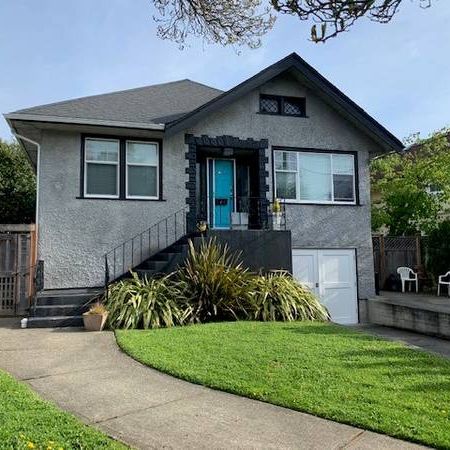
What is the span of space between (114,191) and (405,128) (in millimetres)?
19498

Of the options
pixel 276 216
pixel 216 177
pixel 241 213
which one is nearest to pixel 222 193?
pixel 216 177

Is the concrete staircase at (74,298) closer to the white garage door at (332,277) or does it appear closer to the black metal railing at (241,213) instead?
the black metal railing at (241,213)

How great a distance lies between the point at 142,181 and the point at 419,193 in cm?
1412

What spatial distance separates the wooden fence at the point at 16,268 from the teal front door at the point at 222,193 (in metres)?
5.03

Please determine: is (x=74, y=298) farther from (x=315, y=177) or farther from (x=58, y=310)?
(x=315, y=177)

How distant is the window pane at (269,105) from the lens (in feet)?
45.3

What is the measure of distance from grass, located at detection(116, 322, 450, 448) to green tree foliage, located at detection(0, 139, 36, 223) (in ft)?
45.5

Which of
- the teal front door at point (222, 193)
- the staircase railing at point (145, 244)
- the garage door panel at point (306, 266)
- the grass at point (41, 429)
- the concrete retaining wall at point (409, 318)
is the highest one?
the teal front door at point (222, 193)

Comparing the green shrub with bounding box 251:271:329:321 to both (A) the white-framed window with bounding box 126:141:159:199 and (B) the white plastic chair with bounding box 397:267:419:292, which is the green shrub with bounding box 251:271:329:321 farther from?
(B) the white plastic chair with bounding box 397:267:419:292

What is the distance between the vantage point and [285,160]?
1371cm

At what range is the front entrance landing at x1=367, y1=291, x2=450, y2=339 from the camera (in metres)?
10.9

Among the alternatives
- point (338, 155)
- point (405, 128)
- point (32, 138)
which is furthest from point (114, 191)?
point (405, 128)

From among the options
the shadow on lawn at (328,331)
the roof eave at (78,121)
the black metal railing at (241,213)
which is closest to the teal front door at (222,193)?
the black metal railing at (241,213)

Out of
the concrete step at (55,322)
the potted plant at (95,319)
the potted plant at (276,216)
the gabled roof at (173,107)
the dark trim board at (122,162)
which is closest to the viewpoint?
the potted plant at (95,319)
